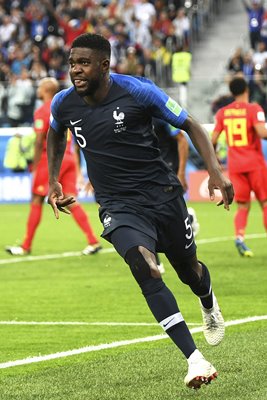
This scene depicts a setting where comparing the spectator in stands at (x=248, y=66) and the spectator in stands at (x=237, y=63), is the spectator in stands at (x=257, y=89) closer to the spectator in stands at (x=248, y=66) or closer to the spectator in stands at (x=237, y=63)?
the spectator in stands at (x=248, y=66)

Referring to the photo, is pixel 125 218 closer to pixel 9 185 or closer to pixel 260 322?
pixel 260 322

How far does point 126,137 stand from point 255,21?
2416 cm

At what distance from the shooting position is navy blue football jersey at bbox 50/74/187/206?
25.2 ft

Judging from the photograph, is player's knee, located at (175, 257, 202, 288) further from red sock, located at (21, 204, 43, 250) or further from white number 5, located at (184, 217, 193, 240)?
red sock, located at (21, 204, 43, 250)

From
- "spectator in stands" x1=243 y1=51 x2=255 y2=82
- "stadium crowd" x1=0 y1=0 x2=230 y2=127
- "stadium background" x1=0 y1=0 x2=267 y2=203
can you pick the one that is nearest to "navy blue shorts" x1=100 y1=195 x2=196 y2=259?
"stadium background" x1=0 y1=0 x2=267 y2=203

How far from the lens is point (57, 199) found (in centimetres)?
811

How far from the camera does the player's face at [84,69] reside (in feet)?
24.6

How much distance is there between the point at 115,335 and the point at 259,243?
8577 millimetres

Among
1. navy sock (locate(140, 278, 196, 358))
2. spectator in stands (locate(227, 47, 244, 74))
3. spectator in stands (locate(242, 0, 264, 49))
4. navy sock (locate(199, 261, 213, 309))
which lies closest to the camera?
navy sock (locate(140, 278, 196, 358))

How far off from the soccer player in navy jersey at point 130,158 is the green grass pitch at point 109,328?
724 mm

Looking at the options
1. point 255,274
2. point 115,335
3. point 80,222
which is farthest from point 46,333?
point 80,222

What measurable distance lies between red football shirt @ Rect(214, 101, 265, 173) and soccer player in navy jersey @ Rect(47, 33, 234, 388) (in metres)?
7.71

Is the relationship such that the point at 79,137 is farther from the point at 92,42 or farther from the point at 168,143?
the point at 168,143

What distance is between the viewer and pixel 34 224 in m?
16.7
